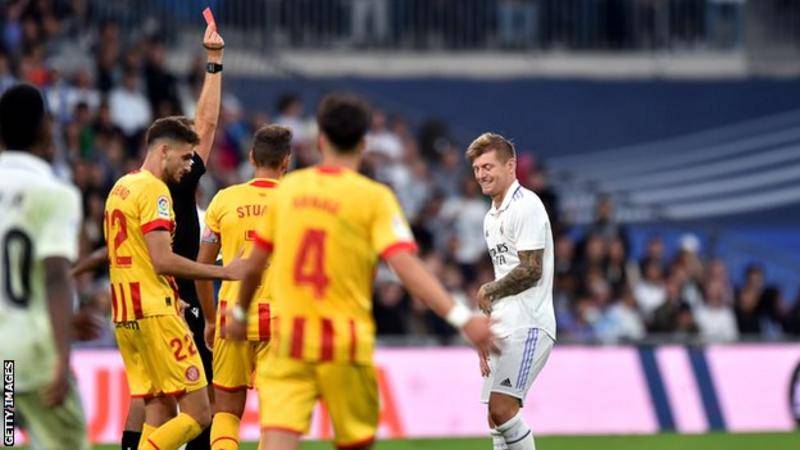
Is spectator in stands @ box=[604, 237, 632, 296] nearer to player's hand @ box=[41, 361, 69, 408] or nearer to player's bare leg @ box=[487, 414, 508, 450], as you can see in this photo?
player's bare leg @ box=[487, 414, 508, 450]

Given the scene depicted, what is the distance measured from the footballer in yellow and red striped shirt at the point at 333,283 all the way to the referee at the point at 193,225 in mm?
3586

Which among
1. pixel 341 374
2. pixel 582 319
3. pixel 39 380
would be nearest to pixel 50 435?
pixel 39 380

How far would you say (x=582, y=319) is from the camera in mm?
22203

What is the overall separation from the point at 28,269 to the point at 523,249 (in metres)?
4.40

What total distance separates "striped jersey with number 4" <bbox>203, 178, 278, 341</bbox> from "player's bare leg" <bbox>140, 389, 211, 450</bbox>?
450 mm

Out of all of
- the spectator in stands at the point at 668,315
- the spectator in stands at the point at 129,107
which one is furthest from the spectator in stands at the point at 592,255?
the spectator in stands at the point at 129,107

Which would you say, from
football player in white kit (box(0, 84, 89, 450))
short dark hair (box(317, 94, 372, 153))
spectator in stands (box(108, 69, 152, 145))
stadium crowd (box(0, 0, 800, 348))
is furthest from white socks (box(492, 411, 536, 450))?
spectator in stands (box(108, 69, 152, 145))

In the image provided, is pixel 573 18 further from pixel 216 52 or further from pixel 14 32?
pixel 216 52

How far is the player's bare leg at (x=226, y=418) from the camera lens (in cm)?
1177

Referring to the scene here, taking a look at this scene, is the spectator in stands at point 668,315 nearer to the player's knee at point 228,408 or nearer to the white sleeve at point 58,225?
the player's knee at point 228,408

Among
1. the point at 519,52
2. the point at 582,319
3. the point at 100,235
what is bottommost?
the point at 582,319

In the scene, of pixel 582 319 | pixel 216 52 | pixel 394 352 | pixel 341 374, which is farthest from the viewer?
pixel 582 319

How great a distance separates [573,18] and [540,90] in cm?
139

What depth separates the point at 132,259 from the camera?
11445 millimetres
